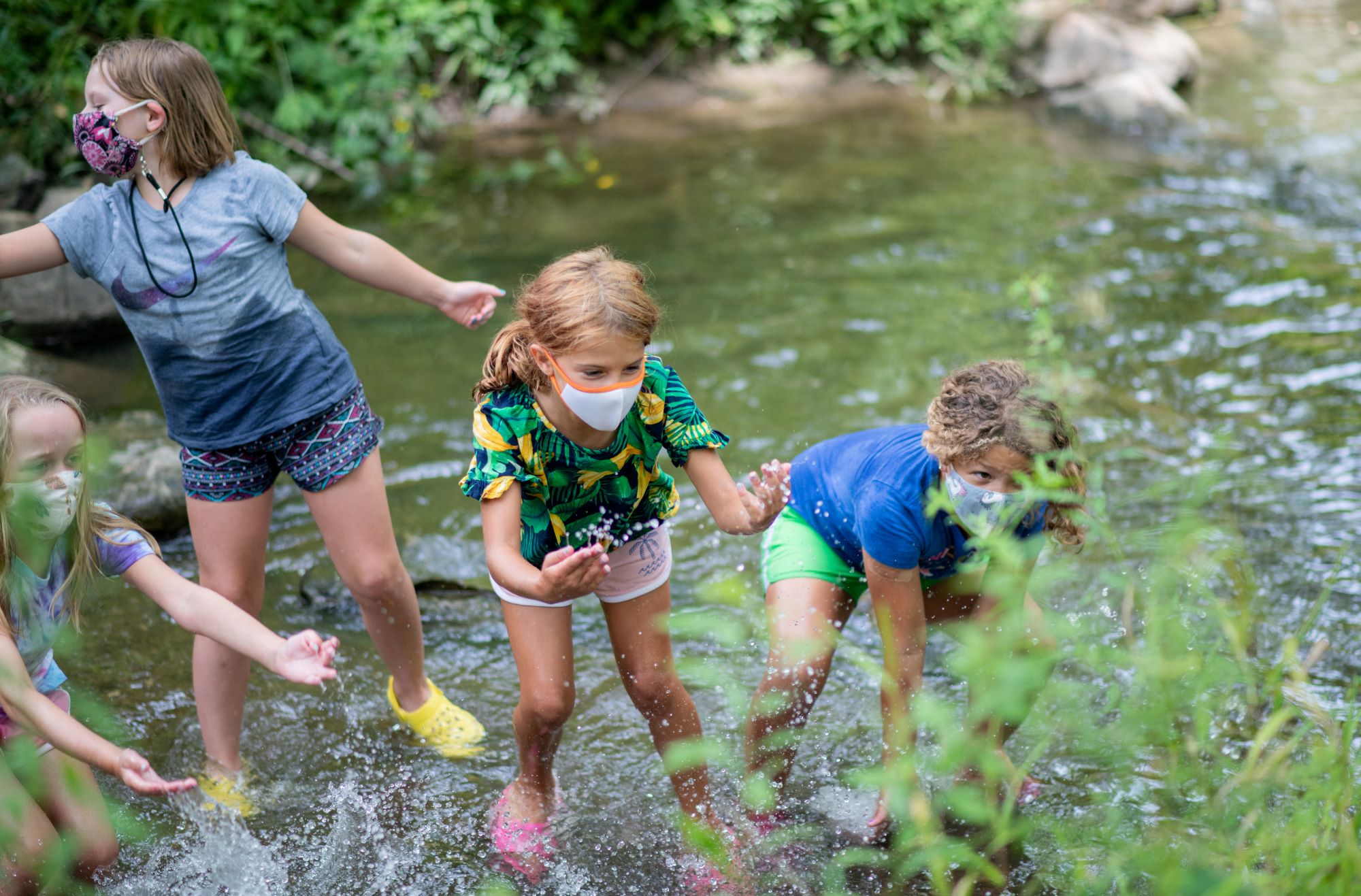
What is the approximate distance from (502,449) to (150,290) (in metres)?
0.93

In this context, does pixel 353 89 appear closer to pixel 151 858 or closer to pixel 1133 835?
pixel 151 858

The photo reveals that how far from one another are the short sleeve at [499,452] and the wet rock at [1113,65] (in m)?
8.16

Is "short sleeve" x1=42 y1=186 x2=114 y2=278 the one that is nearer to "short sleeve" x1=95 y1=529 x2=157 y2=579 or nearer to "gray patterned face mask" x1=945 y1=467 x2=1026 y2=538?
"short sleeve" x1=95 y1=529 x2=157 y2=579

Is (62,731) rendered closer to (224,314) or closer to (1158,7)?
(224,314)

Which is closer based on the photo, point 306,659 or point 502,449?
point 306,659

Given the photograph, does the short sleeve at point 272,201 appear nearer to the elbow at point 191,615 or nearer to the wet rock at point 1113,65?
the elbow at point 191,615

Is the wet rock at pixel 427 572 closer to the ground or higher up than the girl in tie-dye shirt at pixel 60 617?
closer to the ground

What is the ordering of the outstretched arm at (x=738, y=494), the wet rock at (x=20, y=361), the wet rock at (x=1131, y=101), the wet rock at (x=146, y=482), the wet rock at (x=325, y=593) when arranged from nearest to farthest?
1. the outstretched arm at (x=738, y=494)
2. the wet rock at (x=325, y=593)
3. the wet rock at (x=146, y=482)
4. the wet rock at (x=20, y=361)
5. the wet rock at (x=1131, y=101)

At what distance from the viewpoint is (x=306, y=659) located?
7.47 feet

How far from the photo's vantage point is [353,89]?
7.85m

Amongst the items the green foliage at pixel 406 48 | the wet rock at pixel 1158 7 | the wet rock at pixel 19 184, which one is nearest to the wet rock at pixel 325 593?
the wet rock at pixel 19 184

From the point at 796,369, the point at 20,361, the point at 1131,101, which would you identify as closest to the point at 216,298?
the point at 20,361

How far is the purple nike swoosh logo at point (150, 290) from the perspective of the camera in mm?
2656

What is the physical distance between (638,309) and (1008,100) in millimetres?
8837
